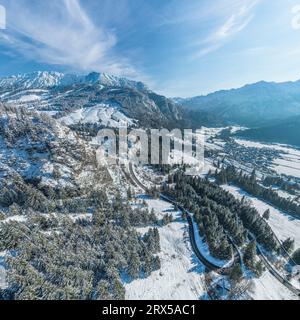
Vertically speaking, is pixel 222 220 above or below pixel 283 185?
above

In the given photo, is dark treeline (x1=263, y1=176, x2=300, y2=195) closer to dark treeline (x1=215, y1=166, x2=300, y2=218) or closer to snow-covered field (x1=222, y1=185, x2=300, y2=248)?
dark treeline (x1=215, y1=166, x2=300, y2=218)

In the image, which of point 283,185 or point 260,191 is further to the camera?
point 283,185

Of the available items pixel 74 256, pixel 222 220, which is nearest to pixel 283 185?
pixel 222 220

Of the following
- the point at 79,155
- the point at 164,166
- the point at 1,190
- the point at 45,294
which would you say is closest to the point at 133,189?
the point at 79,155

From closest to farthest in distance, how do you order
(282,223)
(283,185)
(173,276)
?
(173,276) < (282,223) < (283,185)

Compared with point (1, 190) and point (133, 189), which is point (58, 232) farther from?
point (133, 189)

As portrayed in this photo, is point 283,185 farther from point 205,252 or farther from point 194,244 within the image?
point 205,252

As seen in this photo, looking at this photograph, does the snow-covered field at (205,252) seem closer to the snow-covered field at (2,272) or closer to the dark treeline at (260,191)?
the snow-covered field at (2,272)
